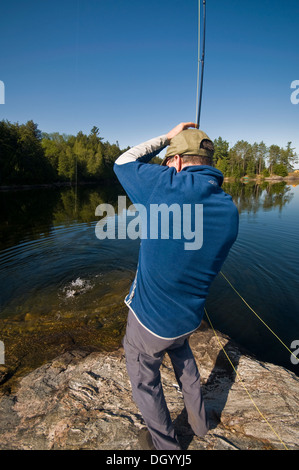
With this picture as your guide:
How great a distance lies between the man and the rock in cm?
72

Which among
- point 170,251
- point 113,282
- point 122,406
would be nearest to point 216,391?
point 122,406

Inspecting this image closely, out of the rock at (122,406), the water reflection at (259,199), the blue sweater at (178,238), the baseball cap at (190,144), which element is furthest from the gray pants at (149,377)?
the water reflection at (259,199)

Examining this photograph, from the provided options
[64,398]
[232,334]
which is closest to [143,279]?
[64,398]

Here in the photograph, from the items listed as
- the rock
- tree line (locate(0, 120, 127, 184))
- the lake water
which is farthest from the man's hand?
tree line (locate(0, 120, 127, 184))

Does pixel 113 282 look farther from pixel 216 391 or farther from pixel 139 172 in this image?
pixel 139 172

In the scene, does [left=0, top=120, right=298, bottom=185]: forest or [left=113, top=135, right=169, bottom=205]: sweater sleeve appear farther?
[left=0, top=120, right=298, bottom=185]: forest

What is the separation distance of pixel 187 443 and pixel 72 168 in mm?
68715

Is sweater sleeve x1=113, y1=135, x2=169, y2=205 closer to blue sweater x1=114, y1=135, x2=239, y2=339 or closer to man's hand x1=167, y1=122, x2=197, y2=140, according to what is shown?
blue sweater x1=114, y1=135, x2=239, y2=339

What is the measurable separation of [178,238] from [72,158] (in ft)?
229

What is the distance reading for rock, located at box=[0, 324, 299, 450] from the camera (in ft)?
7.66

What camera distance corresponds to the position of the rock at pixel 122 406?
2334 millimetres

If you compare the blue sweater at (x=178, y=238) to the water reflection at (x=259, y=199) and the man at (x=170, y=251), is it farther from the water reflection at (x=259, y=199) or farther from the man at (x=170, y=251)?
the water reflection at (x=259, y=199)

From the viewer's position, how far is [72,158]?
209 ft

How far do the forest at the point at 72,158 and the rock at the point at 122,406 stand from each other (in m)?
52.8
